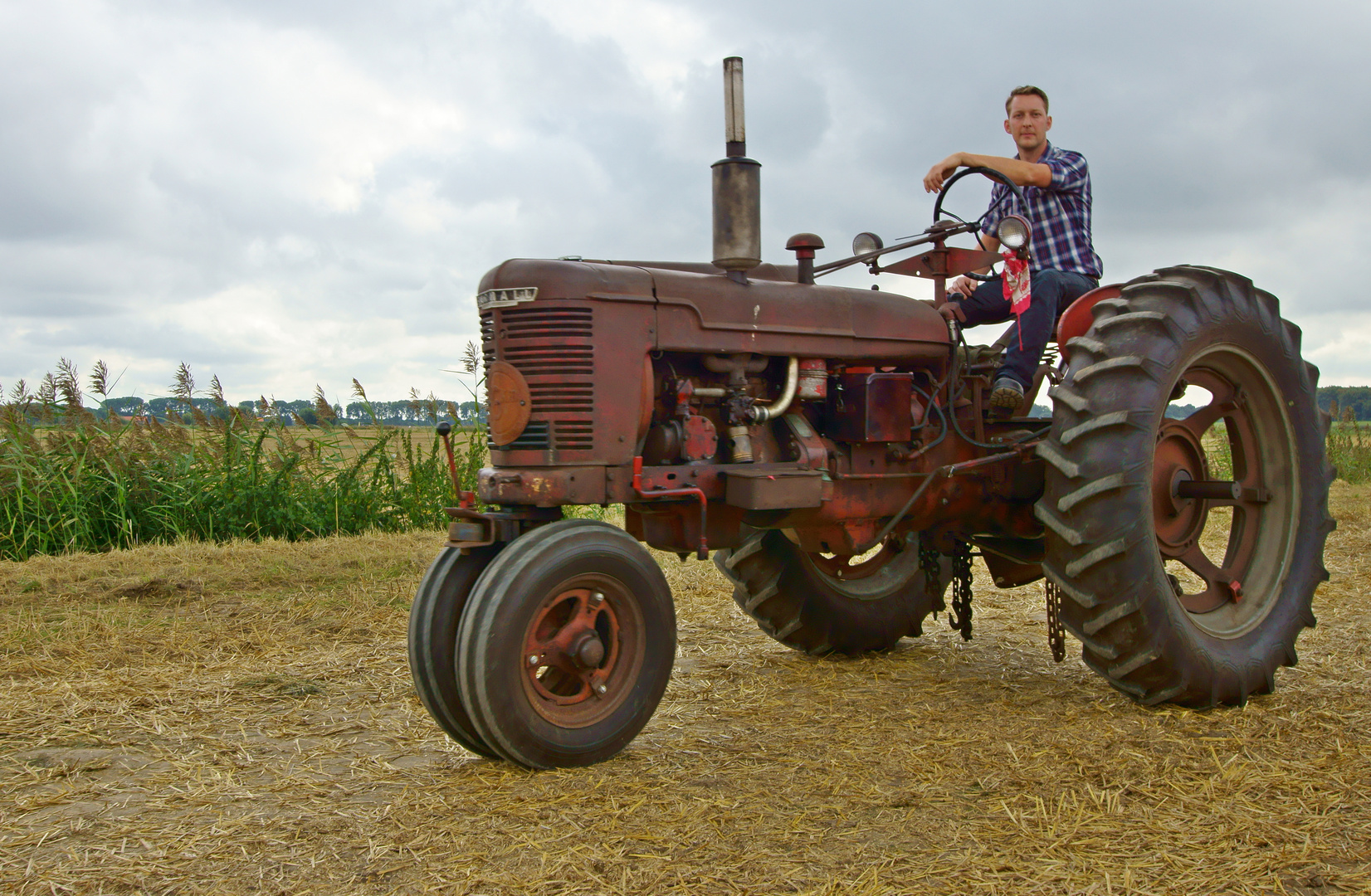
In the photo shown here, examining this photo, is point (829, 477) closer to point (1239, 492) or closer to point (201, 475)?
point (1239, 492)

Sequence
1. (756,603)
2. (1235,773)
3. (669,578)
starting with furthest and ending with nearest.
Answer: (669,578), (756,603), (1235,773)

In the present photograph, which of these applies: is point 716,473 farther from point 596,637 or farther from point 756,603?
point 756,603

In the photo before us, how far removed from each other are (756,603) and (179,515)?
4934 millimetres

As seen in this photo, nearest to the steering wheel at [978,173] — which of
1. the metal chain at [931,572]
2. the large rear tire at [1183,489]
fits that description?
the large rear tire at [1183,489]

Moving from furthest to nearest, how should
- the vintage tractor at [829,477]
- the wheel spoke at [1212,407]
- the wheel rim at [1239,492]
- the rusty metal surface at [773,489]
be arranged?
the wheel spoke at [1212,407] → the wheel rim at [1239,492] → the rusty metal surface at [773,489] → the vintage tractor at [829,477]

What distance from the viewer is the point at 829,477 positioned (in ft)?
13.0

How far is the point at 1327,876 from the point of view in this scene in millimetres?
2496

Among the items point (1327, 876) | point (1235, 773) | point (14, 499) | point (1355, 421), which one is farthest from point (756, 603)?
point (1355, 421)

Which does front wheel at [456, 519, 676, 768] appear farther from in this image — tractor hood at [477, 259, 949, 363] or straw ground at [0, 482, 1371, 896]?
tractor hood at [477, 259, 949, 363]

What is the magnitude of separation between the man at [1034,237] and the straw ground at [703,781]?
1.35 meters

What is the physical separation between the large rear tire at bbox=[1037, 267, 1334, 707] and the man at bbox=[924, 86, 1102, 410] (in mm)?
391

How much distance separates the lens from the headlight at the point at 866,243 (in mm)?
4633

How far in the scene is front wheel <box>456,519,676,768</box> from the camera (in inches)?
118

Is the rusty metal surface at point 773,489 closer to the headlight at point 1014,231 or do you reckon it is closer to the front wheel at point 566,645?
the front wheel at point 566,645
